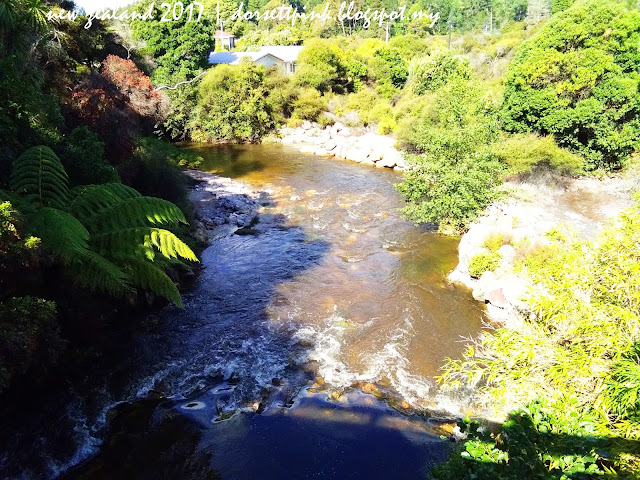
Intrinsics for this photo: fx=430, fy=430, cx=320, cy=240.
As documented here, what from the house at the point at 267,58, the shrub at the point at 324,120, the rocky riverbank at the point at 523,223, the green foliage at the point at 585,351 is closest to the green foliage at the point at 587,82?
the rocky riverbank at the point at 523,223

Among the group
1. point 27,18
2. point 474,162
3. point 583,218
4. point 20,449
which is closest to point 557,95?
point 583,218

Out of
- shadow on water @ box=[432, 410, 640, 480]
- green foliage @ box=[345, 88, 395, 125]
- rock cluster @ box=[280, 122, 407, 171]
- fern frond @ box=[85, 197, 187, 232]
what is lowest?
rock cluster @ box=[280, 122, 407, 171]

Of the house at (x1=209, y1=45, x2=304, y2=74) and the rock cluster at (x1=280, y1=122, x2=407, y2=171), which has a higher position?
Result: the house at (x1=209, y1=45, x2=304, y2=74)

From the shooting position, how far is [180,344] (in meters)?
8.86

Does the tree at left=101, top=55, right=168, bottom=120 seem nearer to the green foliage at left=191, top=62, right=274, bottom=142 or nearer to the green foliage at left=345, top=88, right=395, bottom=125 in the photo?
the green foliage at left=191, top=62, right=274, bottom=142

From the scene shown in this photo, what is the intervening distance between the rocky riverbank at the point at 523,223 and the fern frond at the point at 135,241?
546 cm

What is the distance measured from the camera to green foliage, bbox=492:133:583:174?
56.0ft

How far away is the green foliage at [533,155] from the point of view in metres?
17.1

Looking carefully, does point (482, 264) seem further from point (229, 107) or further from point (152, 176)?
point (229, 107)

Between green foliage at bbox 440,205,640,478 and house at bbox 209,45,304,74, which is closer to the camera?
green foliage at bbox 440,205,640,478

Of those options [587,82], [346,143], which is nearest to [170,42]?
[346,143]

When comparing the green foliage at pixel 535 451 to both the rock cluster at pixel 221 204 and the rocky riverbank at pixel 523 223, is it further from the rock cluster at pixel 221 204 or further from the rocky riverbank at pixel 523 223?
the rock cluster at pixel 221 204

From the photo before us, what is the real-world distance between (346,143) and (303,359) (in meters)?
20.3

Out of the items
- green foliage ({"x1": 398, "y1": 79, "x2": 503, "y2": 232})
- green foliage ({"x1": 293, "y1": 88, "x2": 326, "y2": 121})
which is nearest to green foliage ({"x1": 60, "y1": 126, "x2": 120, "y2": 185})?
A: green foliage ({"x1": 398, "y1": 79, "x2": 503, "y2": 232})
